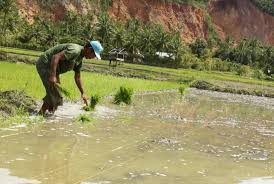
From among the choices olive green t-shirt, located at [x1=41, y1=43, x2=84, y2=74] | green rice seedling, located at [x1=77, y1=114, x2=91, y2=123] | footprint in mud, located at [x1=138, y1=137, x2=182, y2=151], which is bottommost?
footprint in mud, located at [x1=138, y1=137, x2=182, y2=151]

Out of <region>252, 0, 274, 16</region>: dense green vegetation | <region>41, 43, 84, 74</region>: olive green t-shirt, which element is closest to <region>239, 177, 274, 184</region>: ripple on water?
<region>41, 43, 84, 74</region>: olive green t-shirt

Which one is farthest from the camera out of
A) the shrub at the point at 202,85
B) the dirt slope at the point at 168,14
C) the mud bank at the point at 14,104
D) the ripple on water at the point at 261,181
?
the dirt slope at the point at 168,14

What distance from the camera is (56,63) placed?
323 inches

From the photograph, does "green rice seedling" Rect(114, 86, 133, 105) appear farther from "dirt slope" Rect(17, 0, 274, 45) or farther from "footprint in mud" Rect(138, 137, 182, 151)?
"dirt slope" Rect(17, 0, 274, 45)

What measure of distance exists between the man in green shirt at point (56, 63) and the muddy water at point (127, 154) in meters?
0.39

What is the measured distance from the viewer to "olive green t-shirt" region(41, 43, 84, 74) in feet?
27.1

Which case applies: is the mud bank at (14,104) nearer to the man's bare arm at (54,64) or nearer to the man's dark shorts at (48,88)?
the man's dark shorts at (48,88)

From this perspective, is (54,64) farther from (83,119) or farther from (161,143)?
(161,143)

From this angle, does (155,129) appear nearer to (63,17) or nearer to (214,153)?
(214,153)

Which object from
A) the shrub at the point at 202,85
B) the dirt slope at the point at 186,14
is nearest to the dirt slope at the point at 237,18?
the dirt slope at the point at 186,14

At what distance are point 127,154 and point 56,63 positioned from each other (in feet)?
8.20

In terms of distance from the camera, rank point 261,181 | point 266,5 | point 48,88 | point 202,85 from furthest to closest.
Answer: point 266,5, point 202,85, point 48,88, point 261,181

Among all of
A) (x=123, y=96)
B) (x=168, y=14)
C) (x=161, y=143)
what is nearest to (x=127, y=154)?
(x=161, y=143)

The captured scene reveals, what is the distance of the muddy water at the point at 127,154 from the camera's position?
5125 mm
